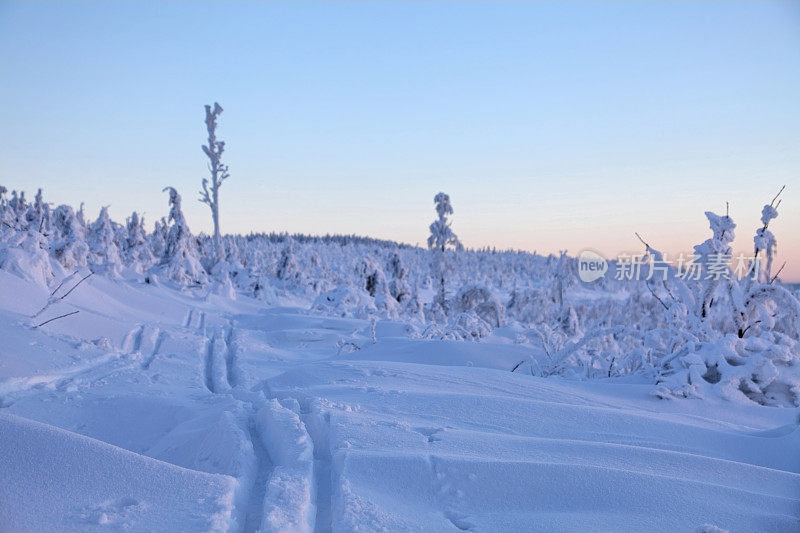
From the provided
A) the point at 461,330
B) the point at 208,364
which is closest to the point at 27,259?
the point at 208,364

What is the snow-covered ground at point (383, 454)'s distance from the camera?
2.09 m

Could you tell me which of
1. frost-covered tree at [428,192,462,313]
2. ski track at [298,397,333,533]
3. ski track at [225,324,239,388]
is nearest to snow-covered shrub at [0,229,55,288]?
ski track at [225,324,239,388]

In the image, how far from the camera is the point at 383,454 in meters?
2.58

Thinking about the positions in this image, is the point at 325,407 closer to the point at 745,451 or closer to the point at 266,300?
the point at 745,451

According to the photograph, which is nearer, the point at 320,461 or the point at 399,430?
the point at 320,461

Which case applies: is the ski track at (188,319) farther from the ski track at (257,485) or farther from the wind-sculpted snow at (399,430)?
the ski track at (257,485)

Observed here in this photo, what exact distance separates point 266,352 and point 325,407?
6.07m

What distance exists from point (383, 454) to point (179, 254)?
2144 cm

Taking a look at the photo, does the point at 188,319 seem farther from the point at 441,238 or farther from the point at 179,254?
the point at 441,238

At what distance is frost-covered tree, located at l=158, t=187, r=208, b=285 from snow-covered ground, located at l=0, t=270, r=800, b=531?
1606 cm

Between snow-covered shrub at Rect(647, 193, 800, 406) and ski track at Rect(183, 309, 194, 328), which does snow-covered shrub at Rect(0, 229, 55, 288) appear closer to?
ski track at Rect(183, 309, 194, 328)

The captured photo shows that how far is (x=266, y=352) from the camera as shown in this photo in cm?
916

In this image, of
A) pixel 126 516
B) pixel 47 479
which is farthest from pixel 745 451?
pixel 47 479

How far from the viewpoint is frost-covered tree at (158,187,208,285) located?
2114cm
